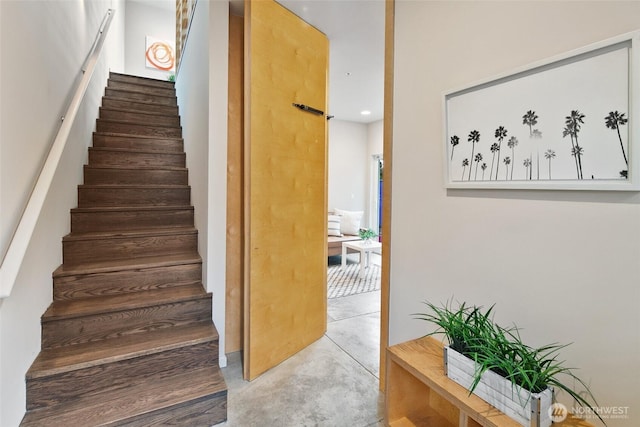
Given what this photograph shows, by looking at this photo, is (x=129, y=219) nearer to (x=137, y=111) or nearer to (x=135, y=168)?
(x=135, y=168)

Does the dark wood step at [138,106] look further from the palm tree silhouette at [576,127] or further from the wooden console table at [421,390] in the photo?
the palm tree silhouette at [576,127]

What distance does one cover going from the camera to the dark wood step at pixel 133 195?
2.63 metres

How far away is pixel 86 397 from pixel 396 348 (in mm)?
1574

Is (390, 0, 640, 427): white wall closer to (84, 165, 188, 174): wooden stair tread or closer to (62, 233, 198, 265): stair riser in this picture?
(62, 233, 198, 265): stair riser

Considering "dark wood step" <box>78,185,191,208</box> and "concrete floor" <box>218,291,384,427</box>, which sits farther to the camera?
"dark wood step" <box>78,185,191,208</box>

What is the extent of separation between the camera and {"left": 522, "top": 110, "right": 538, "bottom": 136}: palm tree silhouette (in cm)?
104

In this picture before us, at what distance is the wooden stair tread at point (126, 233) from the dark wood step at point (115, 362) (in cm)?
78

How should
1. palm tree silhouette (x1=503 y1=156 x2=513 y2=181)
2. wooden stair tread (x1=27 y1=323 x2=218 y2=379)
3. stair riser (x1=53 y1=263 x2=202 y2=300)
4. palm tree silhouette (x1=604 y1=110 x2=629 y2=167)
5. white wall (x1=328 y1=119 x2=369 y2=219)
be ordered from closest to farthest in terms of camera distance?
1. palm tree silhouette (x1=604 y1=110 x2=629 y2=167)
2. palm tree silhouette (x1=503 y1=156 x2=513 y2=181)
3. wooden stair tread (x1=27 y1=323 x2=218 y2=379)
4. stair riser (x1=53 y1=263 x2=202 y2=300)
5. white wall (x1=328 y1=119 x2=369 y2=219)

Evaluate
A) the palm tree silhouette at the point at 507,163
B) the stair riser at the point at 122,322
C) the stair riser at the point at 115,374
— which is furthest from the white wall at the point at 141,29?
the palm tree silhouette at the point at 507,163

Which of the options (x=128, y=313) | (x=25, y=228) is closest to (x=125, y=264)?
(x=128, y=313)

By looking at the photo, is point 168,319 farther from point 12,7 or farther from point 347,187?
point 347,187

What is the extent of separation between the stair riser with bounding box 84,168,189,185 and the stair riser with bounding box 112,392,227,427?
2.10 meters

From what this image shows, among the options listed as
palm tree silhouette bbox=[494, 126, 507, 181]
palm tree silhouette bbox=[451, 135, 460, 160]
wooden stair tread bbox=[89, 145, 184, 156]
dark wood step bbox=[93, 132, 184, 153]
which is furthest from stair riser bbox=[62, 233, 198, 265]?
palm tree silhouette bbox=[494, 126, 507, 181]

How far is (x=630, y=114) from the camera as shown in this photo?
832 mm
